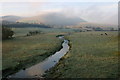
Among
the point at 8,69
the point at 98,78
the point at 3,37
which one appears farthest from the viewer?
the point at 3,37

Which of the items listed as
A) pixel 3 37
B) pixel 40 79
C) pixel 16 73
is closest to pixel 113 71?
pixel 40 79

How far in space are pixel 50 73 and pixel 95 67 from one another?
7.26m

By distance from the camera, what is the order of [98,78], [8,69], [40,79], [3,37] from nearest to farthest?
[98,78] → [40,79] → [8,69] → [3,37]

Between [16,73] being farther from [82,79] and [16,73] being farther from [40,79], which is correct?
[82,79]

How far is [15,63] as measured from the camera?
36469mm

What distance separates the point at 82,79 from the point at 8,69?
14.0 m

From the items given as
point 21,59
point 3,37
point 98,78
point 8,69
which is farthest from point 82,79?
point 3,37

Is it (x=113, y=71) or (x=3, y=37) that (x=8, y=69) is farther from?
(x=3, y=37)

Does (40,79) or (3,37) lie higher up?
(3,37)

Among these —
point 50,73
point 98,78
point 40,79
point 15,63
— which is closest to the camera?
point 98,78

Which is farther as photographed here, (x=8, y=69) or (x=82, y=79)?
(x=8, y=69)

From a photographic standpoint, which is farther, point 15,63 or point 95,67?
point 15,63

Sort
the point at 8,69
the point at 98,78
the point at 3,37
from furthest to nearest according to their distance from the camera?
the point at 3,37 < the point at 8,69 < the point at 98,78

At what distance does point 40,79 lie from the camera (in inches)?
1083
